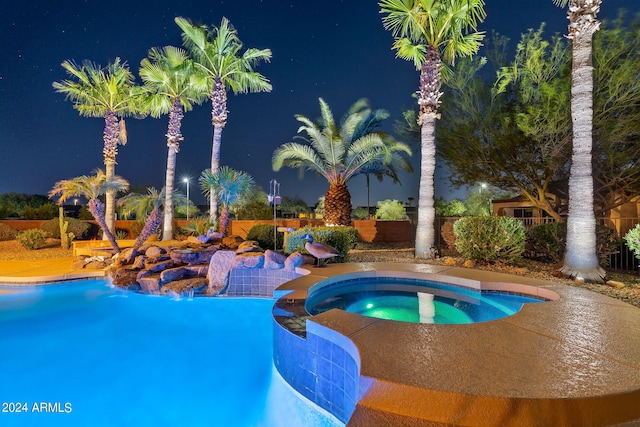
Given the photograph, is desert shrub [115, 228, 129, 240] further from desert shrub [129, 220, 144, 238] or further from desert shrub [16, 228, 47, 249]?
desert shrub [16, 228, 47, 249]

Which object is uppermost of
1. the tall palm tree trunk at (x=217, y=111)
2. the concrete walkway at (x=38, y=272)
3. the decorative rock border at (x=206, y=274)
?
the tall palm tree trunk at (x=217, y=111)

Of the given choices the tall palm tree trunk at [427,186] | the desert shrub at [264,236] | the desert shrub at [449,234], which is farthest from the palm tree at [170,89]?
the desert shrub at [449,234]

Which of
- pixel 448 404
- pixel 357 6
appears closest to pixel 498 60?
pixel 357 6

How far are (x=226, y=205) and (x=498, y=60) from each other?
12778 mm

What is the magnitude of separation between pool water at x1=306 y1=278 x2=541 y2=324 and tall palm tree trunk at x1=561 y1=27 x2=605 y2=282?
3008 mm

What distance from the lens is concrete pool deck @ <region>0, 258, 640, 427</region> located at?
195 cm

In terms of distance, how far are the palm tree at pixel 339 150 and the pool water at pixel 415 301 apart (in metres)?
8.42

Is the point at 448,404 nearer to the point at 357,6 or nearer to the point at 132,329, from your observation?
the point at 132,329

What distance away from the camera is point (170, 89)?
1617 cm

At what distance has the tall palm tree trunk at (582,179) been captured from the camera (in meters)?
7.13

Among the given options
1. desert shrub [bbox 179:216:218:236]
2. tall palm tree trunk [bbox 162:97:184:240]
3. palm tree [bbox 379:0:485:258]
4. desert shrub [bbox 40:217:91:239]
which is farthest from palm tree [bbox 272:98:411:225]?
desert shrub [bbox 40:217:91:239]

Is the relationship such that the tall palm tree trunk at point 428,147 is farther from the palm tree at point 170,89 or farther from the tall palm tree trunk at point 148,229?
the palm tree at point 170,89

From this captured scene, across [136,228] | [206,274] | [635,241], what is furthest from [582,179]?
[136,228]

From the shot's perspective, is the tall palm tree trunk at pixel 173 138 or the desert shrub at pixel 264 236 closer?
the desert shrub at pixel 264 236
